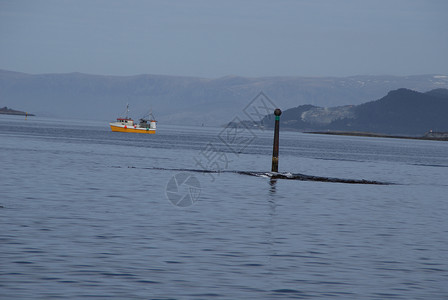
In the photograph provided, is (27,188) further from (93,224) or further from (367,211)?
(367,211)

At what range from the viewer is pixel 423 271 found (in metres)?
20.5

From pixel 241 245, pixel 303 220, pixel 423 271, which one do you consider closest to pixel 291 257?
pixel 241 245

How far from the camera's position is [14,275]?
676 inches

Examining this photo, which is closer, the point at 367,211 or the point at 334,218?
the point at 334,218

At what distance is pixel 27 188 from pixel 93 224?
13.9m

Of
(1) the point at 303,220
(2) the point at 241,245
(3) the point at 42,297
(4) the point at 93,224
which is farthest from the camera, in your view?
(1) the point at 303,220

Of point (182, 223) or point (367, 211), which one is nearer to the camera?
point (182, 223)

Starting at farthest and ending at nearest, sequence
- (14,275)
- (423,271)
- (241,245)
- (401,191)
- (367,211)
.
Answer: (401,191) → (367,211) → (241,245) → (423,271) → (14,275)

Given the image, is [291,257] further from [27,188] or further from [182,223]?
[27,188]

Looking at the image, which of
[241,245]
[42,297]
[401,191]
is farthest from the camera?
[401,191]

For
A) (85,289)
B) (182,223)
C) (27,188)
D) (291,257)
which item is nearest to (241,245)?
(291,257)

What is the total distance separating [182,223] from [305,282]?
34.2 feet

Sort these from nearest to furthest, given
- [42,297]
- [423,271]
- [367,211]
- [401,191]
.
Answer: [42,297]
[423,271]
[367,211]
[401,191]

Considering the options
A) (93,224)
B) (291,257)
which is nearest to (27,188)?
(93,224)
